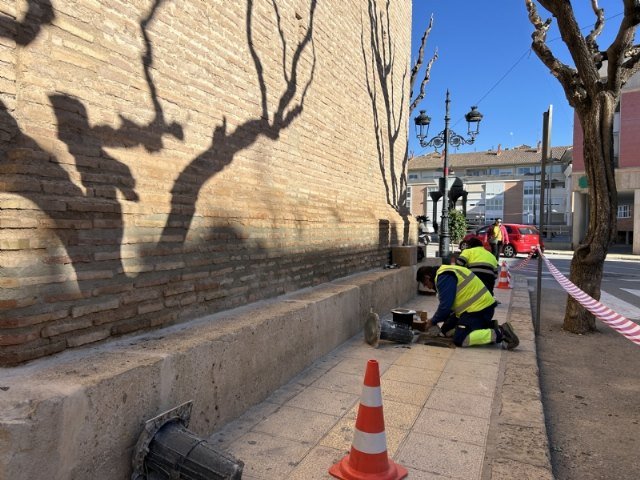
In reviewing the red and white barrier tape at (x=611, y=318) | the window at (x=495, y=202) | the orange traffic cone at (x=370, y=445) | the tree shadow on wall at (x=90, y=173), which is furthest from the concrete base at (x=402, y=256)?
the window at (x=495, y=202)

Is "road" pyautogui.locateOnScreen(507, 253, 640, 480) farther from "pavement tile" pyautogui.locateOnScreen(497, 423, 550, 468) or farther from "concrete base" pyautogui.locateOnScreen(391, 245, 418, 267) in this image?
"concrete base" pyautogui.locateOnScreen(391, 245, 418, 267)

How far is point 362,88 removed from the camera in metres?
8.59

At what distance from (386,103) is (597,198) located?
4.72m

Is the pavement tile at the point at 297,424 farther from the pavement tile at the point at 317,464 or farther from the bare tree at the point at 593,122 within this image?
the bare tree at the point at 593,122

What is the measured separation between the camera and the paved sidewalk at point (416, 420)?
3.03 m

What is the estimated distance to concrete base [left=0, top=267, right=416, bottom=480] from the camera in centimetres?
212

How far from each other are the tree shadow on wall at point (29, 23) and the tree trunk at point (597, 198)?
676 cm

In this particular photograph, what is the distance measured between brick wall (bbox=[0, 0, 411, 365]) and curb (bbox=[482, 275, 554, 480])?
2.39 metres

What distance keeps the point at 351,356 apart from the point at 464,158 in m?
71.4

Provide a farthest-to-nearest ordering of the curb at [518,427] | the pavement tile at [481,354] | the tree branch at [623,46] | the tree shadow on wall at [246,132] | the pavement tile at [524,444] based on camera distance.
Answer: the tree branch at [623,46], the pavement tile at [481,354], the tree shadow on wall at [246,132], the pavement tile at [524,444], the curb at [518,427]

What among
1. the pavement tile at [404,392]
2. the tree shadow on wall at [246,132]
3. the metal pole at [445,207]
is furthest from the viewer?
the metal pole at [445,207]

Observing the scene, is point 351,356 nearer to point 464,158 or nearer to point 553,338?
point 553,338

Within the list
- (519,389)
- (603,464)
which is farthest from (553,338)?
(603,464)

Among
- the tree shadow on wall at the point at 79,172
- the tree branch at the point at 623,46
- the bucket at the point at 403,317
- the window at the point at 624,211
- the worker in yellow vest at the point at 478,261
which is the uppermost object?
the tree branch at the point at 623,46
